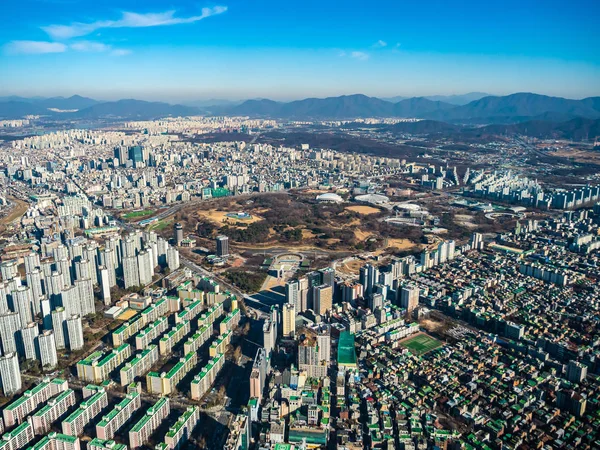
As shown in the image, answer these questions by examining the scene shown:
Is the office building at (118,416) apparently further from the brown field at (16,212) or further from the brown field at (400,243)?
the brown field at (16,212)

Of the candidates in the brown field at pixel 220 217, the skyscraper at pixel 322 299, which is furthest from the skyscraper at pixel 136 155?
the skyscraper at pixel 322 299

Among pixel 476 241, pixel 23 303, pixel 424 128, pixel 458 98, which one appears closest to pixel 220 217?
pixel 476 241

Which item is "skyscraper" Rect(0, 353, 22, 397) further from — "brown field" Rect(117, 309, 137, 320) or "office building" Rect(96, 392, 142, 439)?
"brown field" Rect(117, 309, 137, 320)

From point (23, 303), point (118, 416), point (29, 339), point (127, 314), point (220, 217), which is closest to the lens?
point (118, 416)

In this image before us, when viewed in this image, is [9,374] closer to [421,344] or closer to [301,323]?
[301,323]

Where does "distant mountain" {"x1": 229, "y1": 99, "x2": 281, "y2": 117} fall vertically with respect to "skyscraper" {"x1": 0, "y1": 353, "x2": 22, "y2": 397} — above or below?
above

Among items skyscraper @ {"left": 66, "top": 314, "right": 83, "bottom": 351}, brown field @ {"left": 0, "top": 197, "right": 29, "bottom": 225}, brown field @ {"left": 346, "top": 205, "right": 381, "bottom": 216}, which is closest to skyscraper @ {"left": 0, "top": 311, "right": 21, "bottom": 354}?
skyscraper @ {"left": 66, "top": 314, "right": 83, "bottom": 351}

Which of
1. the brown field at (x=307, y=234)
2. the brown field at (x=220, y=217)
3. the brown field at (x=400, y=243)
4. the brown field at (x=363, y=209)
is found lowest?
the brown field at (x=400, y=243)
